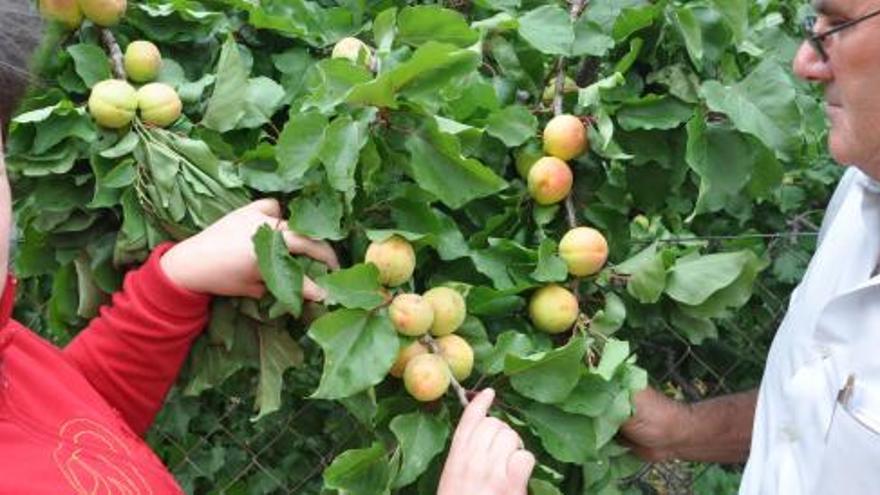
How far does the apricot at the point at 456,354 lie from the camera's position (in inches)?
47.1

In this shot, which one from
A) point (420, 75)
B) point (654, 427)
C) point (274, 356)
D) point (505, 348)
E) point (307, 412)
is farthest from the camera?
point (307, 412)

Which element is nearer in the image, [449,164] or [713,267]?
[449,164]

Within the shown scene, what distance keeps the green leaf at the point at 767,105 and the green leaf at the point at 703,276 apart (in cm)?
13

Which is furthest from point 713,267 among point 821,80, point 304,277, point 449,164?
point 304,277

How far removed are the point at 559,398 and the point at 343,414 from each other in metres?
0.53

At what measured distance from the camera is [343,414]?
1.63 metres

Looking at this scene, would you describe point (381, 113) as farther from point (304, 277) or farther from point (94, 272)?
point (94, 272)

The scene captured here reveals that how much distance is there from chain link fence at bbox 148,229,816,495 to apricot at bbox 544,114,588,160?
14.3 inches

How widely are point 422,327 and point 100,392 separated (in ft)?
1.58

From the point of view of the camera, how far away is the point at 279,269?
3.89ft

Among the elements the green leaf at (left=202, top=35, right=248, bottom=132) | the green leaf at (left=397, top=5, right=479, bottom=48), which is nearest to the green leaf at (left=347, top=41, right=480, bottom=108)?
the green leaf at (left=397, top=5, right=479, bottom=48)

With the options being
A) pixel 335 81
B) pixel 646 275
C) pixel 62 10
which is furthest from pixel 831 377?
pixel 62 10

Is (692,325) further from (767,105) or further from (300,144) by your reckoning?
(300,144)

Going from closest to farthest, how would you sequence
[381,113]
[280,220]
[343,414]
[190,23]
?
[381,113]
[280,220]
[190,23]
[343,414]
